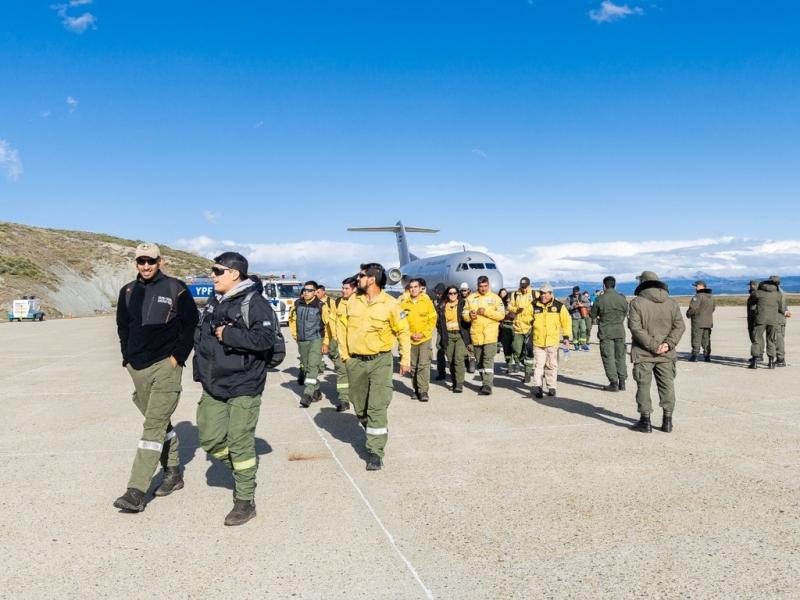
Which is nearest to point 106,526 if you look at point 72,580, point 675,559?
point 72,580

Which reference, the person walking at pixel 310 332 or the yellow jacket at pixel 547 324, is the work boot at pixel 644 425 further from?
the person walking at pixel 310 332

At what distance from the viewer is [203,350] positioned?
14.6ft

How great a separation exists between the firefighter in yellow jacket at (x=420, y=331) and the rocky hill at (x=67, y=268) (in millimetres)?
42999

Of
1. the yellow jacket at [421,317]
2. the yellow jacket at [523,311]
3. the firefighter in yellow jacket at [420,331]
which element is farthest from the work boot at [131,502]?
the yellow jacket at [523,311]

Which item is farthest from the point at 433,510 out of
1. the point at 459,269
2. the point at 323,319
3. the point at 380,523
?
the point at 459,269

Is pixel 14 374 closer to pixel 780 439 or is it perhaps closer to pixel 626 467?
pixel 626 467

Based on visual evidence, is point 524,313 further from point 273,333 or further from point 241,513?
point 241,513

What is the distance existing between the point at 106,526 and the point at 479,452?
362 centimetres

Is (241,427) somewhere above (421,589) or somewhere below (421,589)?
above

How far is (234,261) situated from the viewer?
14.7 feet

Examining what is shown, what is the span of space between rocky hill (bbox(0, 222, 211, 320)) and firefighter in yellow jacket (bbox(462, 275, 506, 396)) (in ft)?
143

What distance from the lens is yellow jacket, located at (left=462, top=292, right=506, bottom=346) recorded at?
31.0 feet

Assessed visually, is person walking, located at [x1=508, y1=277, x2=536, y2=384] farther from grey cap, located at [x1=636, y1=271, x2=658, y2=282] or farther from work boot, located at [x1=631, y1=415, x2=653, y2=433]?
work boot, located at [x1=631, y1=415, x2=653, y2=433]

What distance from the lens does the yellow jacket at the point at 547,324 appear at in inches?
361
